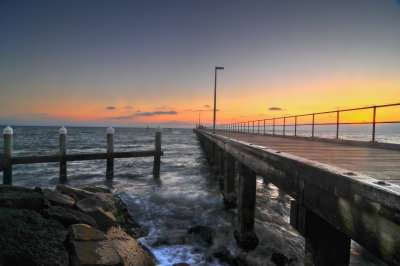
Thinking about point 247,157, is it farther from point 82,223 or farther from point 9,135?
point 9,135

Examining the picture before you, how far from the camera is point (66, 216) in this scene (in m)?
4.34

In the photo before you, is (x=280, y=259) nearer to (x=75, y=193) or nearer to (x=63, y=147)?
(x=75, y=193)

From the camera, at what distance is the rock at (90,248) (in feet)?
10.9

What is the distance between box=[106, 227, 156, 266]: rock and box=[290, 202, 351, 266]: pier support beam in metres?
2.90

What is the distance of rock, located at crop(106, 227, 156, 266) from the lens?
403cm

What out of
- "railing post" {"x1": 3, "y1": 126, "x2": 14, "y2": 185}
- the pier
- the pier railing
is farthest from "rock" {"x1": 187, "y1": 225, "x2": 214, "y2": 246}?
"railing post" {"x1": 3, "y1": 126, "x2": 14, "y2": 185}

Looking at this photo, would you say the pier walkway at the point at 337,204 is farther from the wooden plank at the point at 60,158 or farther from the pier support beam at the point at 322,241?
the wooden plank at the point at 60,158

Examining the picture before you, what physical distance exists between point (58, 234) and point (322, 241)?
3.69 metres

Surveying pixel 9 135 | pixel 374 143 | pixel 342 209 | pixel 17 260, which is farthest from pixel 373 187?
pixel 9 135

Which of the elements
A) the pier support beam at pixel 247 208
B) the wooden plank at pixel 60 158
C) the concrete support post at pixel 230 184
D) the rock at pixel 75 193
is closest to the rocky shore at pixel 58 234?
the rock at pixel 75 193

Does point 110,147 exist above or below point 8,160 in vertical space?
above

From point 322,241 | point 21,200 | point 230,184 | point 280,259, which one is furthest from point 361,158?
point 21,200

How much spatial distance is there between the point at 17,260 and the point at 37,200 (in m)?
1.92

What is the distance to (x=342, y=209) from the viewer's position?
200 cm
